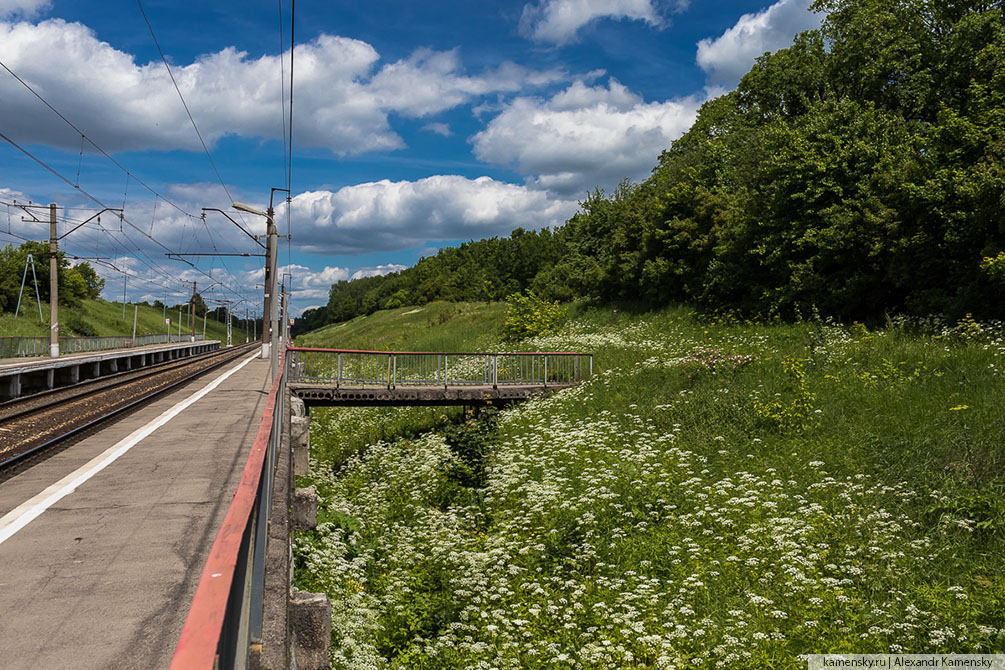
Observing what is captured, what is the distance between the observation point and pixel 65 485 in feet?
29.0

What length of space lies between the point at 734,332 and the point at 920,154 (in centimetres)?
846

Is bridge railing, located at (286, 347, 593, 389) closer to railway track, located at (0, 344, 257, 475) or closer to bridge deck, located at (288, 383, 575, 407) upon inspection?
bridge deck, located at (288, 383, 575, 407)

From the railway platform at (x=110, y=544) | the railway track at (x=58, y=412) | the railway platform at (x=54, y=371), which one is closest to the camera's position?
the railway platform at (x=110, y=544)

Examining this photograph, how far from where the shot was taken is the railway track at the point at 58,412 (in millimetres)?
11570

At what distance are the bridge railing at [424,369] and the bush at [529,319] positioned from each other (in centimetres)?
1106

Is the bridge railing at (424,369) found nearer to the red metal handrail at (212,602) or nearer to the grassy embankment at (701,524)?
the grassy embankment at (701,524)

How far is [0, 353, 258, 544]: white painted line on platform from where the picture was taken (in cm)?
712

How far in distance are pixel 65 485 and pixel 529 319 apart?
26825 millimetres

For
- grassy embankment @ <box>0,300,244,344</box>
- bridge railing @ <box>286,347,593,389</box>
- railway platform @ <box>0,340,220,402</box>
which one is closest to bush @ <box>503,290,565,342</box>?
bridge railing @ <box>286,347,593,389</box>

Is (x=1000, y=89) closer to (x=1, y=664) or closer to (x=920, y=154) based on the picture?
(x=920, y=154)

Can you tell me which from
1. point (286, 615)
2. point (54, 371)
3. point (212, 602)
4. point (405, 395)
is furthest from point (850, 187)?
point (54, 371)

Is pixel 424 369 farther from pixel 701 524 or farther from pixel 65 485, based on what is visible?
pixel 701 524

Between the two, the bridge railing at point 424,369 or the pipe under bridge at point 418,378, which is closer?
the pipe under bridge at point 418,378

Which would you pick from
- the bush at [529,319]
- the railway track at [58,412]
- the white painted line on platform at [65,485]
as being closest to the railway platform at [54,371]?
the railway track at [58,412]
